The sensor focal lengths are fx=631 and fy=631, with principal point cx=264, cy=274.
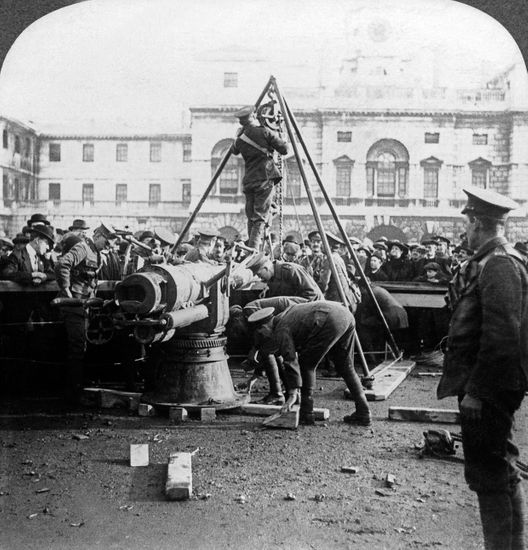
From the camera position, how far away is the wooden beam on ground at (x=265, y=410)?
226 inches

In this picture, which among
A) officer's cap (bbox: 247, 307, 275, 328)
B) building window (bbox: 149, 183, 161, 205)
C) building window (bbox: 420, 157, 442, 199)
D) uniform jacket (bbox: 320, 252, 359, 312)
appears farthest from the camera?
uniform jacket (bbox: 320, 252, 359, 312)

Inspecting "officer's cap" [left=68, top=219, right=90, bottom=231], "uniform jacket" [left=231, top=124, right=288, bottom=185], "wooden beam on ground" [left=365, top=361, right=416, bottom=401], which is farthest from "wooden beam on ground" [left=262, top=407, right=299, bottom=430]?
"uniform jacket" [left=231, top=124, right=288, bottom=185]

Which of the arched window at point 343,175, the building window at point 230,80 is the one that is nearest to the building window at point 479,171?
the arched window at point 343,175

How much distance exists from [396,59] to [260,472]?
9.45 feet

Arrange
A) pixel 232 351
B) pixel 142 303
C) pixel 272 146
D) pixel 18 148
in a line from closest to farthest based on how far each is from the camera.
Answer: pixel 18 148 < pixel 142 303 < pixel 272 146 < pixel 232 351

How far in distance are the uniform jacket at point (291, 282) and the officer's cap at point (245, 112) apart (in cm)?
160

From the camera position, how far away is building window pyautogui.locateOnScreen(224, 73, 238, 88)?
4.37m

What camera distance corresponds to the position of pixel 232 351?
28.8 ft

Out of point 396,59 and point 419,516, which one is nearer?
point 419,516

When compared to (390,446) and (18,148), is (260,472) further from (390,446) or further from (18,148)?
(18,148)

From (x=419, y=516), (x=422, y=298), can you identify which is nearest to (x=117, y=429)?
(x=419, y=516)

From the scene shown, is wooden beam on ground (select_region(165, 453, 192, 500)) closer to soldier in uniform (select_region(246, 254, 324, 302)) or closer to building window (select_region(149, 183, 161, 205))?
building window (select_region(149, 183, 161, 205))

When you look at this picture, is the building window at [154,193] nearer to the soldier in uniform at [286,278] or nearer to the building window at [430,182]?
the soldier in uniform at [286,278]

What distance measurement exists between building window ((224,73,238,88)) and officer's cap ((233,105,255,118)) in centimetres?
137
